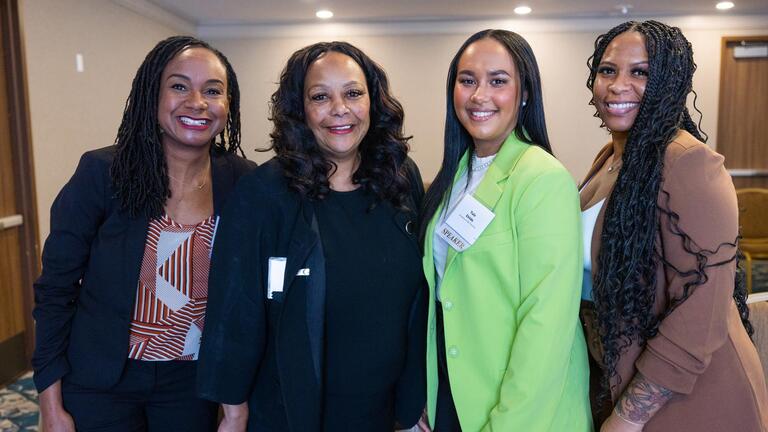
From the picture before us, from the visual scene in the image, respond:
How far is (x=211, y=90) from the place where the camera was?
1669mm

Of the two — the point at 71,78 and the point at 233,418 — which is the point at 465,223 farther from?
the point at 71,78

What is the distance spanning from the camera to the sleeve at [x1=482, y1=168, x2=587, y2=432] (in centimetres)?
127

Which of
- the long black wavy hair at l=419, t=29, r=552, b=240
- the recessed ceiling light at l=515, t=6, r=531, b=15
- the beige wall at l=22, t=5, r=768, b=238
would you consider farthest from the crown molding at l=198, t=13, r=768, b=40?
the long black wavy hair at l=419, t=29, r=552, b=240

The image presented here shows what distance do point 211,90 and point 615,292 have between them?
123cm

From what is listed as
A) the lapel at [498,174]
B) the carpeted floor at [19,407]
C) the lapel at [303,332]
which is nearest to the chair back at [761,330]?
the lapel at [498,174]

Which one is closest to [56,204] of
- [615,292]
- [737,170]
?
[615,292]

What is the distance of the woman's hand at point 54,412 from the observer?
1.53m

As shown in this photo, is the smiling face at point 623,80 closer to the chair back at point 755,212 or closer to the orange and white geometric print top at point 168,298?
the orange and white geometric print top at point 168,298

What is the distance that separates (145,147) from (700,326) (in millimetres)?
1500

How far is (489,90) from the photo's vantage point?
4.77 feet

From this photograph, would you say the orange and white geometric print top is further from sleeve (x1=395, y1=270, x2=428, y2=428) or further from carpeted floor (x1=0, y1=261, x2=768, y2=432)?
carpeted floor (x1=0, y1=261, x2=768, y2=432)

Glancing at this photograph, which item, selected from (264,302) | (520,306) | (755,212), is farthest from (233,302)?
(755,212)

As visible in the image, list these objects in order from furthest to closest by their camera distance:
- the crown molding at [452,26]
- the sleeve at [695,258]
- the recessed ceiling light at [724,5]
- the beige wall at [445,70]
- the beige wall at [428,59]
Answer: the beige wall at [445,70] → the crown molding at [452,26] → the beige wall at [428,59] → the recessed ceiling light at [724,5] → the sleeve at [695,258]

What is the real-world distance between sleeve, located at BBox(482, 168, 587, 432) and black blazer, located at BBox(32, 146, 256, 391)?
3.29 ft
